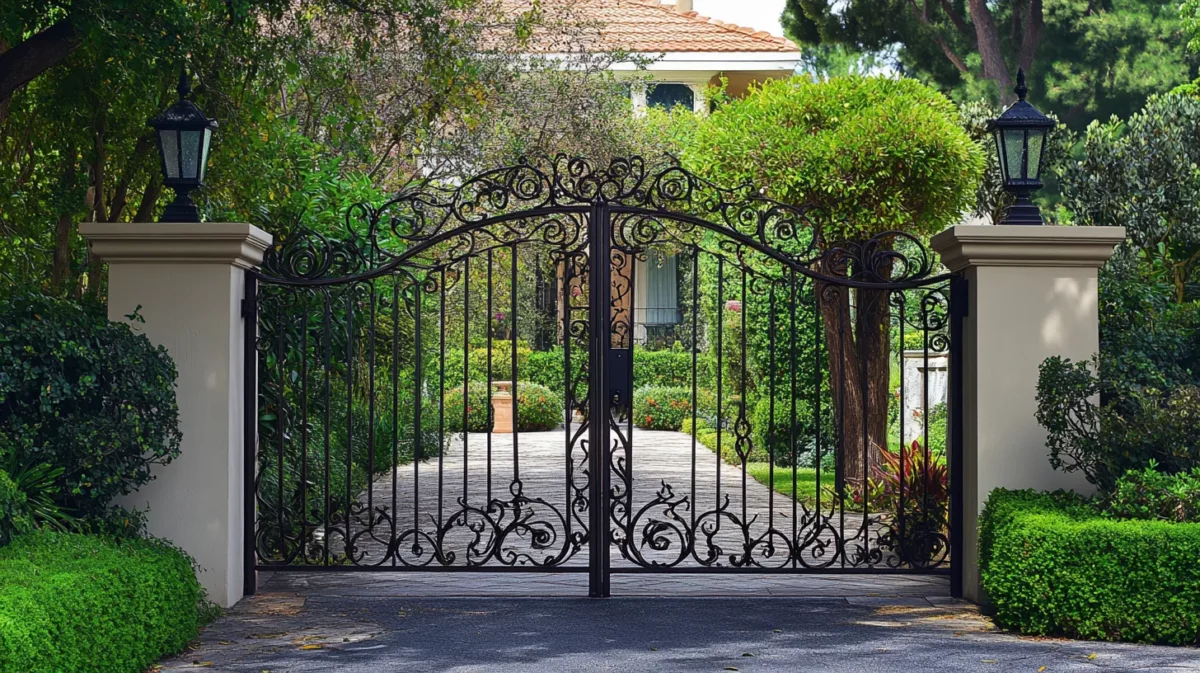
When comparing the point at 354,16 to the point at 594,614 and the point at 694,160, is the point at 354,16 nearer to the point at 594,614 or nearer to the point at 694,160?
the point at 694,160

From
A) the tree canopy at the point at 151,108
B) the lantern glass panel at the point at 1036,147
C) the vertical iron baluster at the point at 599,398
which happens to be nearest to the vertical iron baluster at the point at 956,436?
the lantern glass panel at the point at 1036,147

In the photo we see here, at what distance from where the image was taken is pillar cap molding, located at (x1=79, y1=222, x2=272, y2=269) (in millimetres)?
7516

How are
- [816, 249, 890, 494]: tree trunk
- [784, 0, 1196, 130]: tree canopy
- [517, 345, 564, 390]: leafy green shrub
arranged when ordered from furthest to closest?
[517, 345, 564, 390]: leafy green shrub < [784, 0, 1196, 130]: tree canopy < [816, 249, 890, 494]: tree trunk

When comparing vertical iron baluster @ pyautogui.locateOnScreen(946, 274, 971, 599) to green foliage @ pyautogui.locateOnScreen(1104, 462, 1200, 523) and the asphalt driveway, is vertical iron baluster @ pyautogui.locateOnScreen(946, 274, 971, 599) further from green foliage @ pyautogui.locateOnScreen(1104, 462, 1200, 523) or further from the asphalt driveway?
green foliage @ pyautogui.locateOnScreen(1104, 462, 1200, 523)

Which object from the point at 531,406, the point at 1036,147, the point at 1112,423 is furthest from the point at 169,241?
the point at 531,406

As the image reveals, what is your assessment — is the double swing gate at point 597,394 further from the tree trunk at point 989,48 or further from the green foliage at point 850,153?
the tree trunk at point 989,48

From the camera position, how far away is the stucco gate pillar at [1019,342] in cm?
781

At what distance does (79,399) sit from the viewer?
6906 mm

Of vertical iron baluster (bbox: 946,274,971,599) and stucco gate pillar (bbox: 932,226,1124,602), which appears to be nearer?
stucco gate pillar (bbox: 932,226,1124,602)

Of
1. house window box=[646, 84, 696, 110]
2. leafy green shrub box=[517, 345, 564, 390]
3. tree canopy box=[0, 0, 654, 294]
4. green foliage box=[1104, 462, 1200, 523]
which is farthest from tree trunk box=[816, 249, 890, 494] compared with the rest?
house window box=[646, 84, 696, 110]

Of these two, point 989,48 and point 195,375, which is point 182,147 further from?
point 989,48

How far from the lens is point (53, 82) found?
9727 mm

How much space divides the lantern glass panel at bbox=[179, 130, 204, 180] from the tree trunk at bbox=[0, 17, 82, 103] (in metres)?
1.02

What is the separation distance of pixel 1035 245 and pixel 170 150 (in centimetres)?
529
